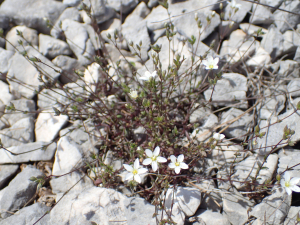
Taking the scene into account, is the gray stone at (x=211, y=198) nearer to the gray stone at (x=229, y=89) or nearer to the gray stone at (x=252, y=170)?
the gray stone at (x=252, y=170)

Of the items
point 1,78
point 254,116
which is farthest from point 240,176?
point 1,78

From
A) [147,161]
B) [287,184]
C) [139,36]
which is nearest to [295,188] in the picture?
[287,184]

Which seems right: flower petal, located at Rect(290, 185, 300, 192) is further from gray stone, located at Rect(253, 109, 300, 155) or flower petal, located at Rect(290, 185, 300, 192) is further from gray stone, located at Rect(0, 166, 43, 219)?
gray stone, located at Rect(0, 166, 43, 219)

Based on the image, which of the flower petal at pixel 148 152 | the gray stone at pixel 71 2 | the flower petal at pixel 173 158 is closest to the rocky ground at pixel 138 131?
the gray stone at pixel 71 2

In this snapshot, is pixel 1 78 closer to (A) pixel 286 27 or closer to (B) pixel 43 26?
(B) pixel 43 26

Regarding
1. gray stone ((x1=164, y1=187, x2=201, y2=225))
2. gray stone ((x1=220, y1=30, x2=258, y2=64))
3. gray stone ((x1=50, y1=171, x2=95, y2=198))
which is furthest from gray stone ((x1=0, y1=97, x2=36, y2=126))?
gray stone ((x1=220, y1=30, x2=258, y2=64))

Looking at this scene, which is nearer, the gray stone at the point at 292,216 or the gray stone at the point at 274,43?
the gray stone at the point at 292,216
